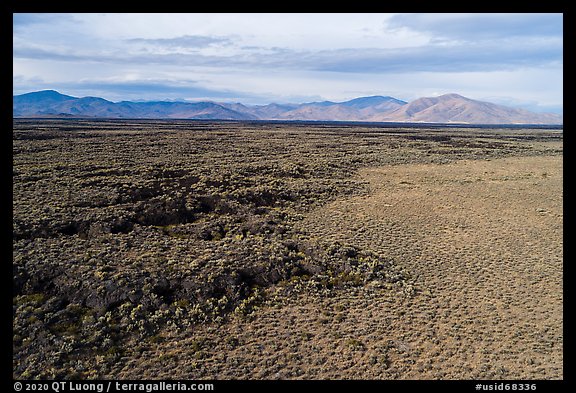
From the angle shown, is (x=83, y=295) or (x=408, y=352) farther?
(x=83, y=295)

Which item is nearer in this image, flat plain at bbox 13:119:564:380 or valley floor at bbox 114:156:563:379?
valley floor at bbox 114:156:563:379

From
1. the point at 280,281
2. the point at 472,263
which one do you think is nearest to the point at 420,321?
the point at 280,281

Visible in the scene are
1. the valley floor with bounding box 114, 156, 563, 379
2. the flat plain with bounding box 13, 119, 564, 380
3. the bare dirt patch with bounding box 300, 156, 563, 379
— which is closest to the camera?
the valley floor with bounding box 114, 156, 563, 379

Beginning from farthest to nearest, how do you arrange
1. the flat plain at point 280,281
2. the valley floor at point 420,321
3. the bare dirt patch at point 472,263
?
the bare dirt patch at point 472,263, the flat plain at point 280,281, the valley floor at point 420,321

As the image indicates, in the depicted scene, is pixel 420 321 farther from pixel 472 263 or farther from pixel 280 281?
pixel 472 263

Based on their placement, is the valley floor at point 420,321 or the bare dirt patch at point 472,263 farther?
the bare dirt patch at point 472,263
